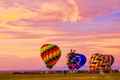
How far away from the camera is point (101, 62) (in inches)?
5482

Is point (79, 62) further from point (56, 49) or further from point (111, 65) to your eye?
point (111, 65)

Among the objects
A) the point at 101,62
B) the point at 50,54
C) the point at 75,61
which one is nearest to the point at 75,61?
the point at 75,61

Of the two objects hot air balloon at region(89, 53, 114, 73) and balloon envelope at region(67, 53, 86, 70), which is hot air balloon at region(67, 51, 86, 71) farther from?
hot air balloon at region(89, 53, 114, 73)

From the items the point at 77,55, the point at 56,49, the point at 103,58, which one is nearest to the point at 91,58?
A: the point at 103,58

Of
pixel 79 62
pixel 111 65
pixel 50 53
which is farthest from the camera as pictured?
pixel 111 65

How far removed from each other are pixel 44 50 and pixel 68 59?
13.8m

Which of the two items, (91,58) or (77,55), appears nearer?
(77,55)

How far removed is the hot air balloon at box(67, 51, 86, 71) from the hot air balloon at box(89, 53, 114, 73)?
3282 centimetres

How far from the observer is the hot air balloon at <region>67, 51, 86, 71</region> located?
103m

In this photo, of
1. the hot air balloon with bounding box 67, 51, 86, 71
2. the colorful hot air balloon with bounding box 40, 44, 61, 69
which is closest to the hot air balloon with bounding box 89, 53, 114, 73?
the hot air balloon with bounding box 67, 51, 86, 71

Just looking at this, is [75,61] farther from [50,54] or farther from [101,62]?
[101,62]

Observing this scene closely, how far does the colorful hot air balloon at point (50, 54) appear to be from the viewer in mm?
91438

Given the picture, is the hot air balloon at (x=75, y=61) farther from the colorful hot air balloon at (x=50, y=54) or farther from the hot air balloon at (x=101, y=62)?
the hot air balloon at (x=101, y=62)

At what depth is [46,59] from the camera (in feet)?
301
